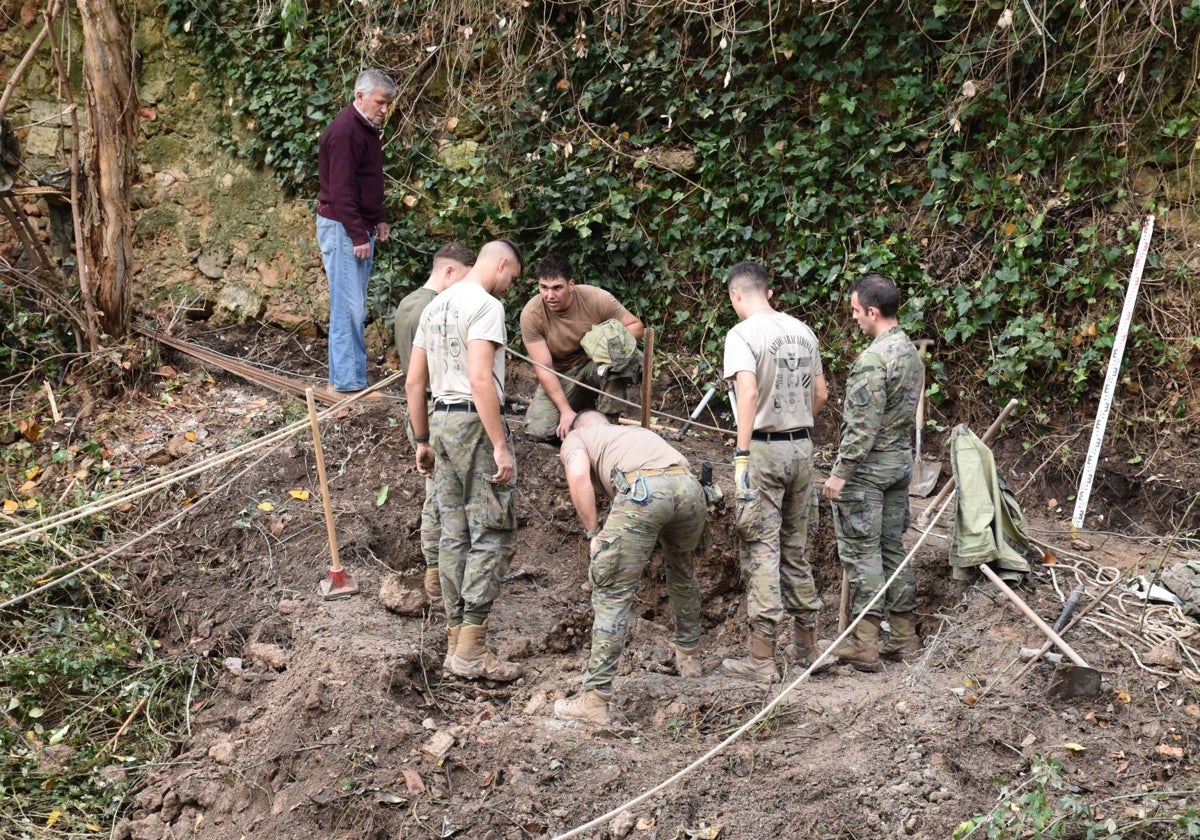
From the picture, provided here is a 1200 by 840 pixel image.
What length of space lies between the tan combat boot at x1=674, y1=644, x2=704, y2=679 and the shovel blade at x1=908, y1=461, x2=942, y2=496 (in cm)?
248

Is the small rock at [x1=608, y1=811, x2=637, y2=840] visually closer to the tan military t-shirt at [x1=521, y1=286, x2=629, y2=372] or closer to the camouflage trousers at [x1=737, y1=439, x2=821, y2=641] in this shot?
the camouflage trousers at [x1=737, y1=439, x2=821, y2=641]

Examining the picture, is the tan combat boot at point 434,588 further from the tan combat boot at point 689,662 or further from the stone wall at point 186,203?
the stone wall at point 186,203

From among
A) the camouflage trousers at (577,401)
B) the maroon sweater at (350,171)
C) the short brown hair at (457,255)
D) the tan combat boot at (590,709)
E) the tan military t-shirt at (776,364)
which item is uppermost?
the maroon sweater at (350,171)

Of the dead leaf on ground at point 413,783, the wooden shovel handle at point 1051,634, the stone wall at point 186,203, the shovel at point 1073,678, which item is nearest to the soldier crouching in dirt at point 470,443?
the dead leaf on ground at point 413,783

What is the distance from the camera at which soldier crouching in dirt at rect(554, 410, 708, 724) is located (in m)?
5.03

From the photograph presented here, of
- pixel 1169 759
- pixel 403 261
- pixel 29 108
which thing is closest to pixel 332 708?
pixel 1169 759

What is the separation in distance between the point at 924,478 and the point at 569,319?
2.92 metres

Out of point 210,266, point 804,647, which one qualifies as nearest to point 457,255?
point 804,647

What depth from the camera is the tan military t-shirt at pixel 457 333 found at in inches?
208

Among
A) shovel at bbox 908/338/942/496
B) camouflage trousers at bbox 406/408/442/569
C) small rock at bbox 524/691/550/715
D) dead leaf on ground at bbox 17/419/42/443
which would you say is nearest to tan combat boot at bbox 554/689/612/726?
small rock at bbox 524/691/550/715

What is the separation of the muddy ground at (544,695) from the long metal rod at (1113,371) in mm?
275

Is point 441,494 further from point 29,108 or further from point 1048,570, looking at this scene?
point 29,108

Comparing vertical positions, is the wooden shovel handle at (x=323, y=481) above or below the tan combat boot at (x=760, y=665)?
above

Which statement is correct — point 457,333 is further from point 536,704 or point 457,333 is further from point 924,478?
point 924,478
